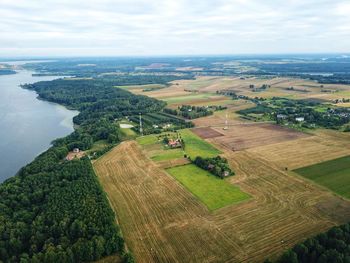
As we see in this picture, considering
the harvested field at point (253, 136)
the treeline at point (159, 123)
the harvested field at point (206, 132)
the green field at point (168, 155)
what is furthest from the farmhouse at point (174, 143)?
the treeline at point (159, 123)

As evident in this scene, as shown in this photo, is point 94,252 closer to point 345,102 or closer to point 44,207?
point 44,207

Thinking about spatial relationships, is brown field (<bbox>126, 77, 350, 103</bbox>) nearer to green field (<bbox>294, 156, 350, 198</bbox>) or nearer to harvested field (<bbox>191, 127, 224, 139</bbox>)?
harvested field (<bbox>191, 127, 224, 139</bbox>)

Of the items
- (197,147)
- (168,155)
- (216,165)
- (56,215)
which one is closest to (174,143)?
(197,147)

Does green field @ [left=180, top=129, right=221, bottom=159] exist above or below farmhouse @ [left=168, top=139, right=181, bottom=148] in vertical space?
below

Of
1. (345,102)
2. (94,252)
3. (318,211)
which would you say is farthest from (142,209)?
(345,102)

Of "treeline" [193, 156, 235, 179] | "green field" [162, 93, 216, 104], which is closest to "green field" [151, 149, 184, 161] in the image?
"treeline" [193, 156, 235, 179]

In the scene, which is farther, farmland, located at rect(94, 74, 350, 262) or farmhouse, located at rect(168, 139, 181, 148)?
farmhouse, located at rect(168, 139, 181, 148)

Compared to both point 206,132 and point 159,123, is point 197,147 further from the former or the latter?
point 159,123
